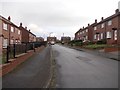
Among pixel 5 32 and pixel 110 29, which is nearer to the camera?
pixel 5 32

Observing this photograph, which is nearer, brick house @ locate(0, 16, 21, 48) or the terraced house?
brick house @ locate(0, 16, 21, 48)

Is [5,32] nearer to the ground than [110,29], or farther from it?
nearer to the ground

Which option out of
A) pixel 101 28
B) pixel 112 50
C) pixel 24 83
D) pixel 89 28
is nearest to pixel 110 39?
pixel 101 28

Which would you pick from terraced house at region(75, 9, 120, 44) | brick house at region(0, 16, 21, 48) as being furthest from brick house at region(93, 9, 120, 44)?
brick house at region(0, 16, 21, 48)

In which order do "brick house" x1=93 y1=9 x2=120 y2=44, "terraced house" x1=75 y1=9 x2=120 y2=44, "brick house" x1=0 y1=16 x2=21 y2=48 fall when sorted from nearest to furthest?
"brick house" x1=0 y1=16 x2=21 y2=48 < "terraced house" x1=75 y1=9 x2=120 y2=44 < "brick house" x1=93 y1=9 x2=120 y2=44

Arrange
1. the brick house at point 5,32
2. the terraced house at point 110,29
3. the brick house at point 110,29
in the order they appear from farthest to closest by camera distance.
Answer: the brick house at point 110,29 < the terraced house at point 110,29 < the brick house at point 5,32

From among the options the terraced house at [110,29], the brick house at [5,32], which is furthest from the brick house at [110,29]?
the brick house at [5,32]

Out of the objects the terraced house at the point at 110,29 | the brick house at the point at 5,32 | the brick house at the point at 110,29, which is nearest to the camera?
the brick house at the point at 5,32

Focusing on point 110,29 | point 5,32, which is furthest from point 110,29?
point 5,32

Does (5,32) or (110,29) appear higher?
(110,29)

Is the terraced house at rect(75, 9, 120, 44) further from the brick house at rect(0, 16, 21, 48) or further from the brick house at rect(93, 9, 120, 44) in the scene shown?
the brick house at rect(0, 16, 21, 48)

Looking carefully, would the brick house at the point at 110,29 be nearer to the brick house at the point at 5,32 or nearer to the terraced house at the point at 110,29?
the terraced house at the point at 110,29

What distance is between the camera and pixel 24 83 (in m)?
8.25

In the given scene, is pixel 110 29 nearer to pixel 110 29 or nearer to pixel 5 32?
pixel 110 29
